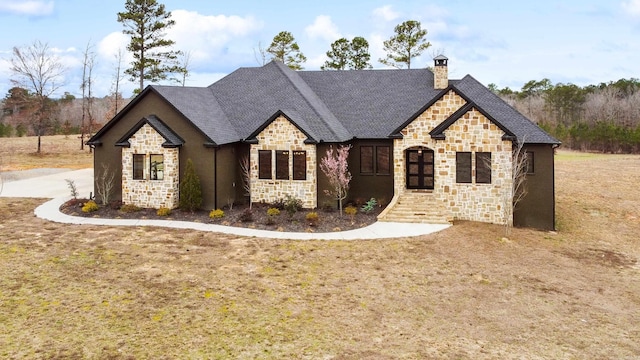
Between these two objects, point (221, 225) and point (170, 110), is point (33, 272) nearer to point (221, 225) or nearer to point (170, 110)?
point (221, 225)

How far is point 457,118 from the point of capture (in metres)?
22.2

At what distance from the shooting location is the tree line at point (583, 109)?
211ft

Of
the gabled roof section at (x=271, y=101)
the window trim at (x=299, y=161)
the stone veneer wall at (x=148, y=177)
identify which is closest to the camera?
the stone veneer wall at (x=148, y=177)

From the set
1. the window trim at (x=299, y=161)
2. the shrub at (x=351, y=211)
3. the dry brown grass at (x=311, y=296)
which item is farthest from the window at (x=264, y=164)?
the dry brown grass at (x=311, y=296)

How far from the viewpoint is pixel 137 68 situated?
2020 inches

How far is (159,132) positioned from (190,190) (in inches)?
131

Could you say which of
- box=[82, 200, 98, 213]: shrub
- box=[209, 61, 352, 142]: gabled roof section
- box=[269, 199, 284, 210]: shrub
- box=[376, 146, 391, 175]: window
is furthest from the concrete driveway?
box=[376, 146, 391, 175]: window

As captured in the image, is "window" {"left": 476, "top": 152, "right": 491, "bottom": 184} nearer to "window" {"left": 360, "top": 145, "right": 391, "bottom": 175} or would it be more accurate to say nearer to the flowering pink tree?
"window" {"left": 360, "top": 145, "right": 391, "bottom": 175}

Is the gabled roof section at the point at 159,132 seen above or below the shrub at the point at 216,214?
above

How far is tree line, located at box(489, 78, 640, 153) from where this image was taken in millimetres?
64381

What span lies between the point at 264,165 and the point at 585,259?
1509 cm

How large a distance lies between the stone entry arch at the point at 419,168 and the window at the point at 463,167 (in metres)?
2.02

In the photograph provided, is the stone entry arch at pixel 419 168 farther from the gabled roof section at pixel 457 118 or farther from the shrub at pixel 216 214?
the shrub at pixel 216 214

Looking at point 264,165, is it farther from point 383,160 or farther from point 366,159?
point 383,160
